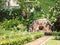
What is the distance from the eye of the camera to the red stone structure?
188 ft

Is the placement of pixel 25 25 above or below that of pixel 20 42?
below

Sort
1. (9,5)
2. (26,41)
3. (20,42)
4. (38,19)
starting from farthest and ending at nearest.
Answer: (9,5) < (38,19) < (26,41) < (20,42)

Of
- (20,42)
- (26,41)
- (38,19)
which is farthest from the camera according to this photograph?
(38,19)

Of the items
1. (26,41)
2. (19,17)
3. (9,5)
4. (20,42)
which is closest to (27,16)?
(19,17)

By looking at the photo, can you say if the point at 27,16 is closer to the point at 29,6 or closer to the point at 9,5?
the point at 29,6

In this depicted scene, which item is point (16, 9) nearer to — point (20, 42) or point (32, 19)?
point (32, 19)

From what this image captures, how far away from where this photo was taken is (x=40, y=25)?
5716 centimetres

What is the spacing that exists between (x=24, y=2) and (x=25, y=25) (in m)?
5.48

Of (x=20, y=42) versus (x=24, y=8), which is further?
(x=24, y=8)

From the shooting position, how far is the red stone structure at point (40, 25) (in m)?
57.2

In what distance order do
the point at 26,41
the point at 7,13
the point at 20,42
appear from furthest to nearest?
the point at 7,13 → the point at 26,41 → the point at 20,42

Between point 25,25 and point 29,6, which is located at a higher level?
point 29,6

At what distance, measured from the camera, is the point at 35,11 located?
200 feet

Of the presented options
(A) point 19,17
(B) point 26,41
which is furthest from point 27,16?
(B) point 26,41
